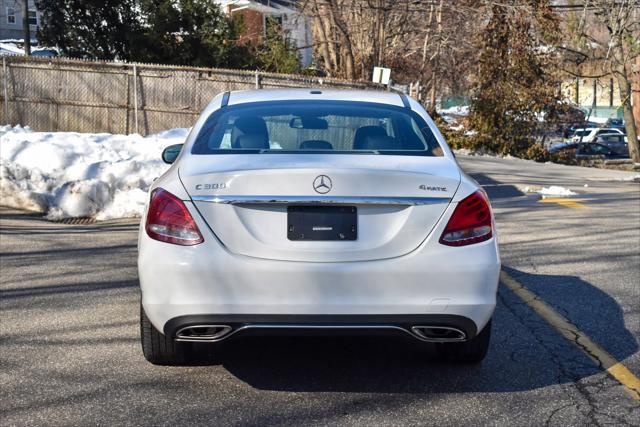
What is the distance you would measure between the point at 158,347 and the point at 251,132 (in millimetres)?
1358

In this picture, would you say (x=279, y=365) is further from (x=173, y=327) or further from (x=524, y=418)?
(x=524, y=418)

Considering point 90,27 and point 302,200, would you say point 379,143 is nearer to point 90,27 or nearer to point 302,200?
point 302,200

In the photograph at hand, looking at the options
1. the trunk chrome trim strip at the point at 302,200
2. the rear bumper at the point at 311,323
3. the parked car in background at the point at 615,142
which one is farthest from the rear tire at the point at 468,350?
the parked car in background at the point at 615,142

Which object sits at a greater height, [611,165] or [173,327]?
[173,327]

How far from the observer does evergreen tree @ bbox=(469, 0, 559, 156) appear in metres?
30.2

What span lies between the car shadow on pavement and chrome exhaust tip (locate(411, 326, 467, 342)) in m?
0.09

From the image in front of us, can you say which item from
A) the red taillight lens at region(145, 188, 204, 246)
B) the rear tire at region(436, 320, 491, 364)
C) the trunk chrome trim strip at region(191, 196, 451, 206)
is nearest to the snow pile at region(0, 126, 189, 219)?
the rear tire at region(436, 320, 491, 364)

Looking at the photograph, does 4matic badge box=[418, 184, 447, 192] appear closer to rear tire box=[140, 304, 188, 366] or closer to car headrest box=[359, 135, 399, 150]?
car headrest box=[359, 135, 399, 150]

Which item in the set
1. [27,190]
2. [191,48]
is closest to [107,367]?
[27,190]

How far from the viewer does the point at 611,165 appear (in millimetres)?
33562

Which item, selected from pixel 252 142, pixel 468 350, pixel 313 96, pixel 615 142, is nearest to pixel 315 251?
pixel 252 142

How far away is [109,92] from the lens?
2208cm

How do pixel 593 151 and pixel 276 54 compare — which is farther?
pixel 593 151

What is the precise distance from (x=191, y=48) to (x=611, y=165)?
16732 millimetres
